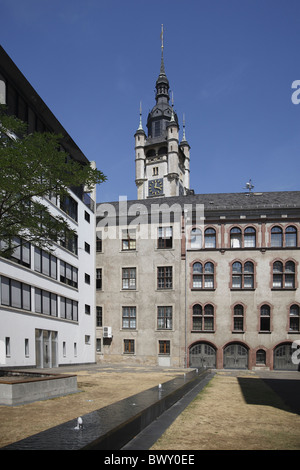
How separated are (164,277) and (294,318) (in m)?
13.3

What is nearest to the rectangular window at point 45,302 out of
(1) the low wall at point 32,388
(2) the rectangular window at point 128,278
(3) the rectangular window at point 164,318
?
(2) the rectangular window at point 128,278

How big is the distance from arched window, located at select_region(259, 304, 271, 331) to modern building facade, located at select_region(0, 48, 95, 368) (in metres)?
17.0

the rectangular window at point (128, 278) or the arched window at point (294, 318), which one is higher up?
the rectangular window at point (128, 278)

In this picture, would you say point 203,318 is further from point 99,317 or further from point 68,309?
point 68,309

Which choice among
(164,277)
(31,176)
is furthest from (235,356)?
(31,176)

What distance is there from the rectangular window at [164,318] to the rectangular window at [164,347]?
1399mm

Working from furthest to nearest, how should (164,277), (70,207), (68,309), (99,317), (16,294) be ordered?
(99,317)
(164,277)
(70,207)
(68,309)
(16,294)

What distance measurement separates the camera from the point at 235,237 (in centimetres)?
4566

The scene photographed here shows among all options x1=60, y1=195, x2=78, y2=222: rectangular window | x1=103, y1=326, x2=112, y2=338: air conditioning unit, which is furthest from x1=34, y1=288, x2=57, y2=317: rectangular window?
x1=103, y1=326, x2=112, y2=338: air conditioning unit

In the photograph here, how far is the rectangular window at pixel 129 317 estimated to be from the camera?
47219 mm

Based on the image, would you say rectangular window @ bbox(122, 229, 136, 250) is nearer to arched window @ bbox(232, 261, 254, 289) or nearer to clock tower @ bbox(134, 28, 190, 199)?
arched window @ bbox(232, 261, 254, 289)

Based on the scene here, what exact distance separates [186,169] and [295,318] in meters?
90.6

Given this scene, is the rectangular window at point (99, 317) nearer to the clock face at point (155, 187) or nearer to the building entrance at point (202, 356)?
the building entrance at point (202, 356)

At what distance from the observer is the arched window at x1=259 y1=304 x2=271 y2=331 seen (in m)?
43.8
